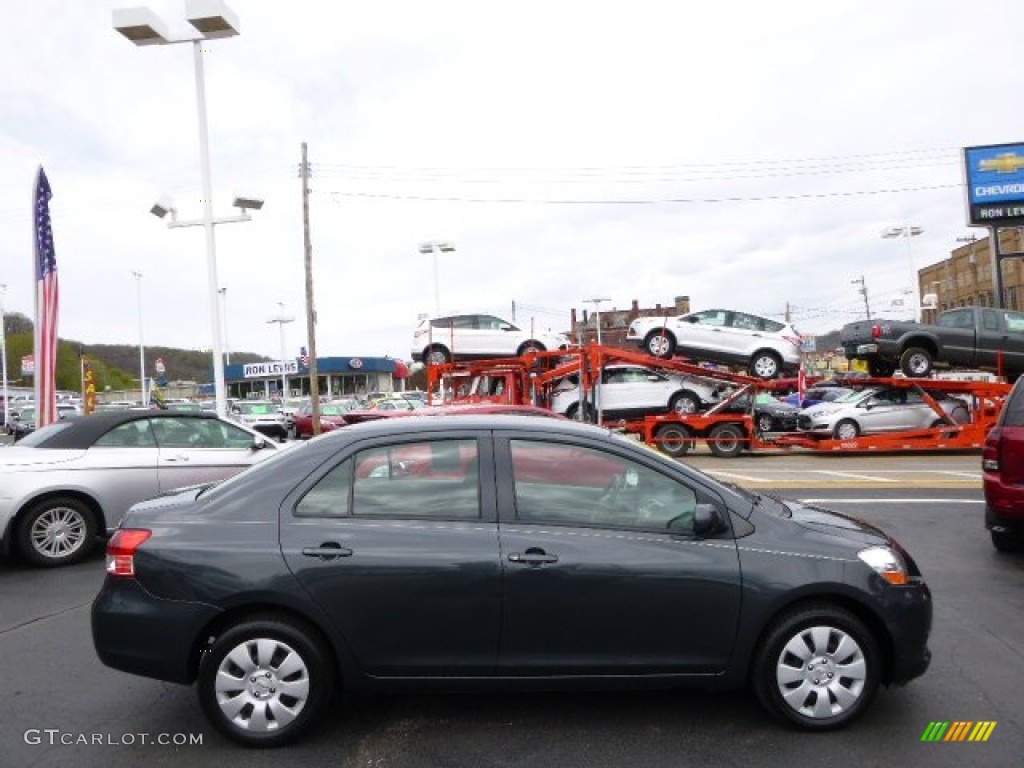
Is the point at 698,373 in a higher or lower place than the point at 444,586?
higher

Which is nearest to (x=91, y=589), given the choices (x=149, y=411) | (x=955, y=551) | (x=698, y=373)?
(x=149, y=411)

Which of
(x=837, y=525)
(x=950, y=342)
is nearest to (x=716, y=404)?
(x=950, y=342)

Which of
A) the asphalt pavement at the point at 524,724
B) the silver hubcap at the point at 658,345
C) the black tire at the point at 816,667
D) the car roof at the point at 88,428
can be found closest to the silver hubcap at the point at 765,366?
the silver hubcap at the point at 658,345

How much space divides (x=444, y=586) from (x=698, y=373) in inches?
602

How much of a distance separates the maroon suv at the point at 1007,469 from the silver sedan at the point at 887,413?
1259cm

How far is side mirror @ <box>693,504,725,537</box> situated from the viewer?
12.0ft

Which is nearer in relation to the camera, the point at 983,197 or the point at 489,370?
the point at 489,370

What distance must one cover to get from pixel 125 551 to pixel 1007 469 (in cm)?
648

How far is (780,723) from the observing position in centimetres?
370

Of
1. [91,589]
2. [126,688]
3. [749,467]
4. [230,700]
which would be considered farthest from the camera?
[749,467]

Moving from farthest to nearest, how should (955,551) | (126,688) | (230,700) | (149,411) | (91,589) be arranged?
(149,411) → (955,551) → (91,589) → (126,688) → (230,700)

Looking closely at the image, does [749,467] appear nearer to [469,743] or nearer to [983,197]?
[469,743]

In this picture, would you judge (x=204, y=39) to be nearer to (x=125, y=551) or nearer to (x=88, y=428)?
(x=88, y=428)

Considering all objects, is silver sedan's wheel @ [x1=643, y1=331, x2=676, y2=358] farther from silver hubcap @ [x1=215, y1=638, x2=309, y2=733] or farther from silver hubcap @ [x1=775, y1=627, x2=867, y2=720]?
silver hubcap @ [x1=215, y1=638, x2=309, y2=733]
